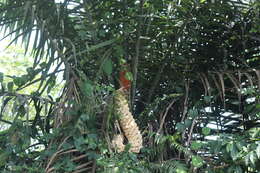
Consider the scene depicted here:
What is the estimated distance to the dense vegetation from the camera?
1.81 m

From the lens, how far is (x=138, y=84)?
2.28m

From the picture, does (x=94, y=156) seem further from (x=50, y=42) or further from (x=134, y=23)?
(x=134, y=23)

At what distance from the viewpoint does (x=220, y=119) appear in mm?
2195

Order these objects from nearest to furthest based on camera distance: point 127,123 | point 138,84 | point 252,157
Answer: point 252,157
point 127,123
point 138,84

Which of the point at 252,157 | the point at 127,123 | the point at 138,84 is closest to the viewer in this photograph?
the point at 252,157

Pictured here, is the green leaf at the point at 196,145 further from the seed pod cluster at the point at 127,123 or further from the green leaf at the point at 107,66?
the green leaf at the point at 107,66

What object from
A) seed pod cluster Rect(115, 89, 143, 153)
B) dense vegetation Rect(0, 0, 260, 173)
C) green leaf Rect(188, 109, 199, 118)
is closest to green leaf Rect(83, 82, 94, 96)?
dense vegetation Rect(0, 0, 260, 173)

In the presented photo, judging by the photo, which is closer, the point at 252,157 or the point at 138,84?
the point at 252,157

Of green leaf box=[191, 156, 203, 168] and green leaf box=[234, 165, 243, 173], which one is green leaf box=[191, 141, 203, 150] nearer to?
green leaf box=[191, 156, 203, 168]

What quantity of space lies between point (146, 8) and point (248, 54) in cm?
68

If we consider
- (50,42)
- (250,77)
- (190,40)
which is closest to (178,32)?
(190,40)

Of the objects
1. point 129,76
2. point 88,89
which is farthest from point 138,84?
point 88,89

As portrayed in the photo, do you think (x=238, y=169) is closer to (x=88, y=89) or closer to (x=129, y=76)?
(x=129, y=76)

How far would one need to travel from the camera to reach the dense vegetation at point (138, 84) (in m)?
1.81
